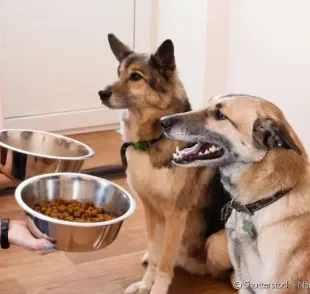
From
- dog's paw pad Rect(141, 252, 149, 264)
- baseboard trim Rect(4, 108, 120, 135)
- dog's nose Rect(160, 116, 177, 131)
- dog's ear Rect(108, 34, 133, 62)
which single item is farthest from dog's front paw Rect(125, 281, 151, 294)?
baseboard trim Rect(4, 108, 120, 135)

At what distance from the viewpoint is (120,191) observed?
2025 millimetres

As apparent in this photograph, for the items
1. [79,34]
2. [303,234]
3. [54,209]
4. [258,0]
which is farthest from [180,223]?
[79,34]

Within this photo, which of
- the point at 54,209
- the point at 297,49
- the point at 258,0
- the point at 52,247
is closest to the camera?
the point at 52,247

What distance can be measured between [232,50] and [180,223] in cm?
156

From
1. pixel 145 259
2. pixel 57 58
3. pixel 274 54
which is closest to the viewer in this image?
pixel 145 259

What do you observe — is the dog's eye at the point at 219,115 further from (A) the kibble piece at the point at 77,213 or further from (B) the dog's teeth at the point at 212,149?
(A) the kibble piece at the point at 77,213

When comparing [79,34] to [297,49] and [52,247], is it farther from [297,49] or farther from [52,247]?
[52,247]

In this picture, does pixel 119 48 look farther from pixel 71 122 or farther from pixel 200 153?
pixel 71 122

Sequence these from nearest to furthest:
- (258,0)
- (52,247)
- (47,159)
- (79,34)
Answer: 1. (52,247)
2. (47,159)
3. (258,0)
4. (79,34)

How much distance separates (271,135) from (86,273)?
3.90 feet

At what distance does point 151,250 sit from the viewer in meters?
2.33

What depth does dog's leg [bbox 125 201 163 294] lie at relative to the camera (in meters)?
2.30

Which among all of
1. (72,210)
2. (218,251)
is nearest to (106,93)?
(72,210)

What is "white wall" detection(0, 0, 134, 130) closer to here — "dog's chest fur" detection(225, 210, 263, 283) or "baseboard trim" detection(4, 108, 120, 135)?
"baseboard trim" detection(4, 108, 120, 135)
